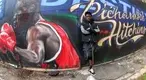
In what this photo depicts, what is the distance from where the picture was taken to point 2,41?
1465cm

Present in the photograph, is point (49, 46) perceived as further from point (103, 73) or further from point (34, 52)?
point (103, 73)

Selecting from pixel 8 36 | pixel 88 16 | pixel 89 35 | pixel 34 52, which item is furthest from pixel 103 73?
pixel 8 36

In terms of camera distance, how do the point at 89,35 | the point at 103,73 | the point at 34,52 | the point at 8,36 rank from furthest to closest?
the point at 8,36
the point at 34,52
the point at 103,73
the point at 89,35

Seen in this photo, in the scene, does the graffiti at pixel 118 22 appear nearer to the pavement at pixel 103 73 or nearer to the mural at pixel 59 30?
the mural at pixel 59 30

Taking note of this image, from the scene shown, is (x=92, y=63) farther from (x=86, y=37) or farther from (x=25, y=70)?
(x=25, y=70)

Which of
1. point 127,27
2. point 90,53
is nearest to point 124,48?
point 127,27

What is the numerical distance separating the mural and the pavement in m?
0.22

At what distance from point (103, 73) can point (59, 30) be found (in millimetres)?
1881

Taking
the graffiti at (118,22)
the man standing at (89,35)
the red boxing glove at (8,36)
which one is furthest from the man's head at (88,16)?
the red boxing glove at (8,36)

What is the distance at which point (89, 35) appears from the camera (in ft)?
44.0

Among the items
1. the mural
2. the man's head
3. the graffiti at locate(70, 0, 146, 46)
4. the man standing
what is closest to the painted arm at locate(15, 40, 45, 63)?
the mural

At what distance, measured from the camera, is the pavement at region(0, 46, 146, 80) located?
1352 cm

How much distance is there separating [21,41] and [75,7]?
2041 millimetres

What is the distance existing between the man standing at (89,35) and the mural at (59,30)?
23cm
